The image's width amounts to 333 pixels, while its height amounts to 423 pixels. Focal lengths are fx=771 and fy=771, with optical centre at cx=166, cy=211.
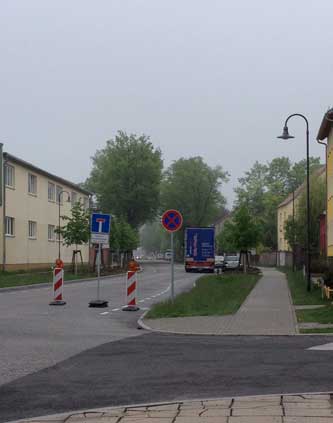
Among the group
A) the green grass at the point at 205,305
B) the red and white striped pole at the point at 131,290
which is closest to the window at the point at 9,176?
the green grass at the point at 205,305

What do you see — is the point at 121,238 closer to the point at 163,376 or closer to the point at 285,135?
the point at 285,135

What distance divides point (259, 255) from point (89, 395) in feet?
316

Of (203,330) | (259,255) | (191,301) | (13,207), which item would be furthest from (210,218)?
(203,330)

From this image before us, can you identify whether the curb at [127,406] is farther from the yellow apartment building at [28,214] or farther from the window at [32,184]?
the window at [32,184]

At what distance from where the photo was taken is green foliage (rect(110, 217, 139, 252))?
65.4 metres

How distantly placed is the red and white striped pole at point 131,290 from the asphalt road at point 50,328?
386mm

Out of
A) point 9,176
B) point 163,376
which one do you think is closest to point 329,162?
point 9,176

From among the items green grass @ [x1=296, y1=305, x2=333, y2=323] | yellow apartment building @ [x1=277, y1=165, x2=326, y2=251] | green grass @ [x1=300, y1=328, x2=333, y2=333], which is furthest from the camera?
yellow apartment building @ [x1=277, y1=165, x2=326, y2=251]

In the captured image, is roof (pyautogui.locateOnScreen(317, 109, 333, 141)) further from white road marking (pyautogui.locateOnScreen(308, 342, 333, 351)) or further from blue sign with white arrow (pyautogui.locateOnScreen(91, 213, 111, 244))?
white road marking (pyautogui.locateOnScreen(308, 342, 333, 351))

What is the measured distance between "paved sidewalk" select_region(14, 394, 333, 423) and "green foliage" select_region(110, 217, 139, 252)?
56.7 m

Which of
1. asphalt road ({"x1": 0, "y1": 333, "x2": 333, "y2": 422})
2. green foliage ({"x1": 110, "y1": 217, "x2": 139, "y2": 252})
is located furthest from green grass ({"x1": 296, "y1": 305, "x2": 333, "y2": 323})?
green foliage ({"x1": 110, "y1": 217, "x2": 139, "y2": 252})

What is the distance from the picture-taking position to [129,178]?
310 ft

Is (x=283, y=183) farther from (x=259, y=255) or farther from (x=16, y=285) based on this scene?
(x=16, y=285)

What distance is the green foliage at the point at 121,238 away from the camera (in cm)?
6544
